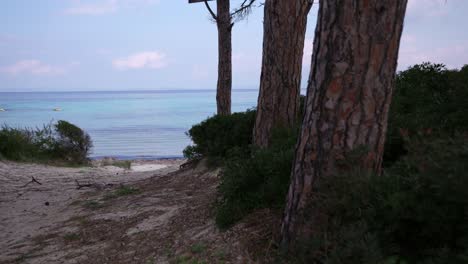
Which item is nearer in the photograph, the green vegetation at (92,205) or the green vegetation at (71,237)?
the green vegetation at (71,237)

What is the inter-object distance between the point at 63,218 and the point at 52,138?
39.0ft

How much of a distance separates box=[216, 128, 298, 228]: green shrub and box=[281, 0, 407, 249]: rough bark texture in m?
0.97

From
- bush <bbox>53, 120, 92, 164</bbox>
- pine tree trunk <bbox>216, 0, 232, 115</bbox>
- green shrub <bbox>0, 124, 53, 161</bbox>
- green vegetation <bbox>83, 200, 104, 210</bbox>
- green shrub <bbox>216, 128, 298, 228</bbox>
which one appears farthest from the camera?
bush <bbox>53, 120, 92, 164</bbox>

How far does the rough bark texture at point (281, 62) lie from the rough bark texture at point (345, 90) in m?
3.75

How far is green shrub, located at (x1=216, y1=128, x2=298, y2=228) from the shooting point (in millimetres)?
4887

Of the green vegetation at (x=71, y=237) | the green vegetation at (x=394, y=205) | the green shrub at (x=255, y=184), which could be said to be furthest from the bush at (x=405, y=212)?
the green vegetation at (x=71, y=237)

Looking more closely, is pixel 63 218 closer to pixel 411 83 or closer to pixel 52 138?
pixel 411 83

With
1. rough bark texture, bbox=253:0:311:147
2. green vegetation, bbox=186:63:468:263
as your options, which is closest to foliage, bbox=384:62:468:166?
green vegetation, bbox=186:63:468:263

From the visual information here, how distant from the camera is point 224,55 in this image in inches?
515

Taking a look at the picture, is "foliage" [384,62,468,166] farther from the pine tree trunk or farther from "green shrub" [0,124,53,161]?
"green shrub" [0,124,53,161]

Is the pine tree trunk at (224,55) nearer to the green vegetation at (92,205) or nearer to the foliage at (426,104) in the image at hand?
the green vegetation at (92,205)

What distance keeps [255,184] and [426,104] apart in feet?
8.38

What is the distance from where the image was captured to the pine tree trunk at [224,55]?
1303cm

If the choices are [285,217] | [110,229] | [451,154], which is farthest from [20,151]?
[451,154]
